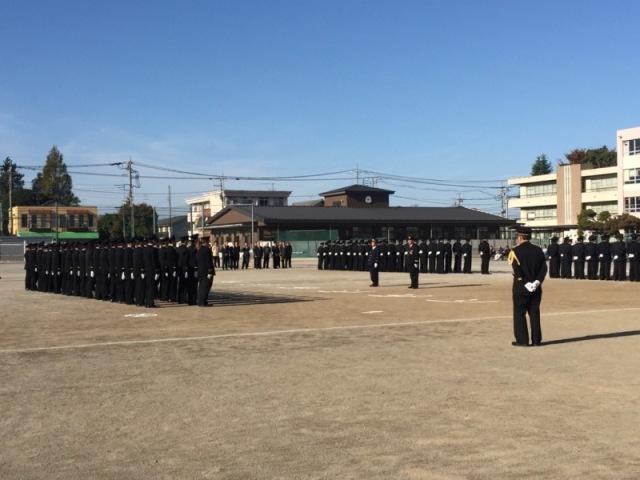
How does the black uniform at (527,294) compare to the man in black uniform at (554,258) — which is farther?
the man in black uniform at (554,258)

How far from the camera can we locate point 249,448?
19.1 feet

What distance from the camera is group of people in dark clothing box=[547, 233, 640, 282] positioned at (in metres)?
27.5

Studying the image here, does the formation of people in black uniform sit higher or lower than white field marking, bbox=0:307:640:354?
higher

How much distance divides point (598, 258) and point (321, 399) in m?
24.0

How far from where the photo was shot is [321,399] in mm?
7602

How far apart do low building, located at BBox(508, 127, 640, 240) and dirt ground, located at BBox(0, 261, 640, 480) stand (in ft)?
201

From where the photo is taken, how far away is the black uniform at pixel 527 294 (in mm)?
11047

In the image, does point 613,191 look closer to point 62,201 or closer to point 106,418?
point 106,418

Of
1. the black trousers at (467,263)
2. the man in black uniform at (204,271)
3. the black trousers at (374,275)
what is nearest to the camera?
the man in black uniform at (204,271)

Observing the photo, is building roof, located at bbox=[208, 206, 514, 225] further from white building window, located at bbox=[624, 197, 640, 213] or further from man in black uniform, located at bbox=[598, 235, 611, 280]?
man in black uniform, located at bbox=[598, 235, 611, 280]

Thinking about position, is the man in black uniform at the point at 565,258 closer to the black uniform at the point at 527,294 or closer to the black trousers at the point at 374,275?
the black trousers at the point at 374,275

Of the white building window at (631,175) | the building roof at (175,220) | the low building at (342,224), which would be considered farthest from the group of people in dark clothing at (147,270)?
the building roof at (175,220)

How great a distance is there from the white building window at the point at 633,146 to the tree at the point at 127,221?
61780 millimetres

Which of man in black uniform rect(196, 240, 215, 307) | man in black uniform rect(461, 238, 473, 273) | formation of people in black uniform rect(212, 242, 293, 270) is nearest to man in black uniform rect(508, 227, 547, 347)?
man in black uniform rect(196, 240, 215, 307)
